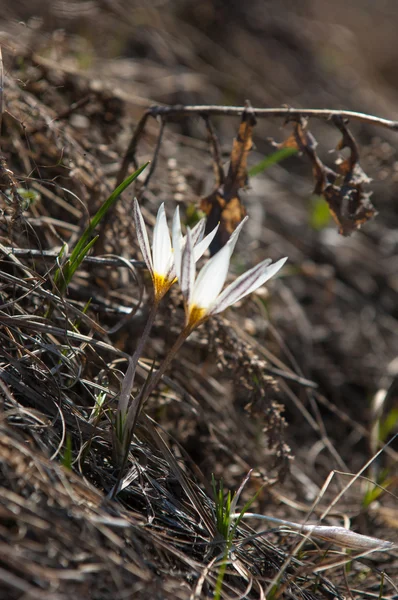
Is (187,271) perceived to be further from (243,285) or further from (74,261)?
(74,261)

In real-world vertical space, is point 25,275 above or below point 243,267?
below

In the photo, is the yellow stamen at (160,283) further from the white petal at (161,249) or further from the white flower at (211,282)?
the white flower at (211,282)

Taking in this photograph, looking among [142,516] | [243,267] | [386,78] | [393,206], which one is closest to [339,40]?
[386,78]

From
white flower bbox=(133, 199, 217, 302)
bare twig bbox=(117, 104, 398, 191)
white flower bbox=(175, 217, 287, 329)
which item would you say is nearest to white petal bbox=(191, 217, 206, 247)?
white flower bbox=(133, 199, 217, 302)

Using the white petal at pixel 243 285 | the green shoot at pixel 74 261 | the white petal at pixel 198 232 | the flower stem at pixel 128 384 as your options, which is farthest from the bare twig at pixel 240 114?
the flower stem at pixel 128 384

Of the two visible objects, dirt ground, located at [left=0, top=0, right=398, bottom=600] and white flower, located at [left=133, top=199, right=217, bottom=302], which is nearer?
dirt ground, located at [left=0, top=0, right=398, bottom=600]

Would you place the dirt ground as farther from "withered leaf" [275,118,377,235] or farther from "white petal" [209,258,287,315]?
"white petal" [209,258,287,315]

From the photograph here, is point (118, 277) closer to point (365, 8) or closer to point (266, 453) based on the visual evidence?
point (266, 453)
